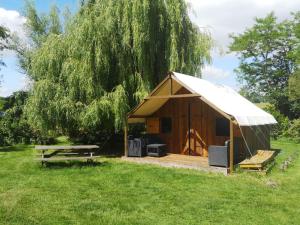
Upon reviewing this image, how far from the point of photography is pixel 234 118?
10.8 metres

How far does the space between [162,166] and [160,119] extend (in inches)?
137

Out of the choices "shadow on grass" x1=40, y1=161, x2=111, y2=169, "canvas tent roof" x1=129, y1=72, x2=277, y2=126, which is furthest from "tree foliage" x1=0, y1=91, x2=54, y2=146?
"canvas tent roof" x1=129, y1=72, x2=277, y2=126

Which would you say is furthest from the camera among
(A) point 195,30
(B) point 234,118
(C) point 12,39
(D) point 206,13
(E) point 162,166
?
(C) point 12,39

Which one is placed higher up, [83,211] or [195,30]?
[195,30]

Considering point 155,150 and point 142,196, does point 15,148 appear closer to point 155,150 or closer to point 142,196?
point 155,150

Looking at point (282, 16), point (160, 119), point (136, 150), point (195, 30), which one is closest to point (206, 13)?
point (195, 30)

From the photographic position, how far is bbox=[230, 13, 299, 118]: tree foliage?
3809cm

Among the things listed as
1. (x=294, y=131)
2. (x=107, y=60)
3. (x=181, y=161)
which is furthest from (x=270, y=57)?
(x=181, y=161)

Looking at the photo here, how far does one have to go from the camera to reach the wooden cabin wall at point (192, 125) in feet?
44.5

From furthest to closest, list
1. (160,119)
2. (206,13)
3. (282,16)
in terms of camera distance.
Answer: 1. (282,16)
2. (206,13)
3. (160,119)

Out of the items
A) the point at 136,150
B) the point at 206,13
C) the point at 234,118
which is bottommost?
the point at 136,150

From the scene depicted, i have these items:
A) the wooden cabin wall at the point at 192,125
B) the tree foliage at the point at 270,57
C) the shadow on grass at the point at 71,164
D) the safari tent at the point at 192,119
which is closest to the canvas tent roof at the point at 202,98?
the safari tent at the point at 192,119

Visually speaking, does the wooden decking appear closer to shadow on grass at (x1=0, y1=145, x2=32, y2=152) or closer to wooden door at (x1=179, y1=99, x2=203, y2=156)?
wooden door at (x1=179, y1=99, x2=203, y2=156)

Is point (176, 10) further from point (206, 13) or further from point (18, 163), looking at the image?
point (18, 163)
